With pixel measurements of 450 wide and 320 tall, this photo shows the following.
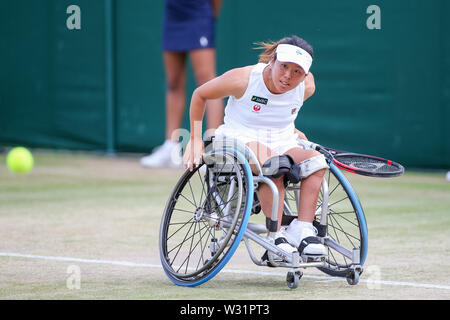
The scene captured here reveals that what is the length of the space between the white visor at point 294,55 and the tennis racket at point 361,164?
401 millimetres

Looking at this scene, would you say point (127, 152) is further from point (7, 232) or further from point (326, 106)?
point (7, 232)

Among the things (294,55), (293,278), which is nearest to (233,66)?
(294,55)

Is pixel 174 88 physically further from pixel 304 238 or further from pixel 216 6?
pixel 304 238

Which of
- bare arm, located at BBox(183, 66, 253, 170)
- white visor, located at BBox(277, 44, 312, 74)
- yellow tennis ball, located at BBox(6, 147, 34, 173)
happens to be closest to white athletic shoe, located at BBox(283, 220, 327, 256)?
bare arm, located at BBox(183, 66, 253, 170)

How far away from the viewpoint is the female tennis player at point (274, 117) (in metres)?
4.25

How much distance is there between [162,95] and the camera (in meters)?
10.4

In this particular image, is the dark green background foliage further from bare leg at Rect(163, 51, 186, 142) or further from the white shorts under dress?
the white shorts under dress

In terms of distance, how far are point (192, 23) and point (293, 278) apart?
5.33 meters

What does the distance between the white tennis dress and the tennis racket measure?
0.14m

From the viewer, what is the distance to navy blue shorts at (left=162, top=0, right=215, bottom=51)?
9102 millimetres

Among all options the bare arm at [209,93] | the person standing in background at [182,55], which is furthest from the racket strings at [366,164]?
the person standing in background at [182,55]

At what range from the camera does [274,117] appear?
4.45 m

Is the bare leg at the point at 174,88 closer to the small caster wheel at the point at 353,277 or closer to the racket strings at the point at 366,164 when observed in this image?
the racket strings at the point at 366,164
